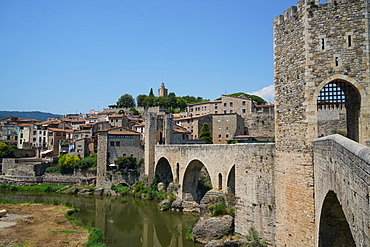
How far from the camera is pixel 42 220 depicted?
24609mm

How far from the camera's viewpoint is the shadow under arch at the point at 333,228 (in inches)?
332

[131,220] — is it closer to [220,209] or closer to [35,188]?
[220,209]

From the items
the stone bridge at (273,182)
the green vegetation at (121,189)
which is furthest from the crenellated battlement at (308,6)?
the green vegetation at (121,189)

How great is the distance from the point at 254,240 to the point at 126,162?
29.6 m

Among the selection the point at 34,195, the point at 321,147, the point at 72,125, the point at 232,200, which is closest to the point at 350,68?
the point at 321,147

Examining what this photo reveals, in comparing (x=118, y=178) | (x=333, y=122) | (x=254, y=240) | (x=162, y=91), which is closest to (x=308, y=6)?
(x=254, y=240)

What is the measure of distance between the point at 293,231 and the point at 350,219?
6.36 metres

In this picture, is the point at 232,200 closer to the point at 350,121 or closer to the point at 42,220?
the point at 350,121

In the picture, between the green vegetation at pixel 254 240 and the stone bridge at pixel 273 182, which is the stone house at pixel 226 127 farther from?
the green vegetation at pixel 254 240

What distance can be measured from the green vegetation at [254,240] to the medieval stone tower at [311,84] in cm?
275

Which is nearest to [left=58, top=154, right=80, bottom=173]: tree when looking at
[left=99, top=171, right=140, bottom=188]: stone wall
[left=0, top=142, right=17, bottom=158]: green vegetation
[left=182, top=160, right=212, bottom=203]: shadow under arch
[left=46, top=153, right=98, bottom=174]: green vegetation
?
[left=46, top=153, right=98, bottom=174]: green vegetation

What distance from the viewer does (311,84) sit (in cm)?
1051

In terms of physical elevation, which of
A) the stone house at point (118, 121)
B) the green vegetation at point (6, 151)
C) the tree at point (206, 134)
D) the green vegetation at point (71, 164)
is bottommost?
the green vegetation at point (71, 164)

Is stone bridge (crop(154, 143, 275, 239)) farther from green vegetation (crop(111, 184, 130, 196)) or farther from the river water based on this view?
green vegetation (crop(111, 184, 130, 196))
